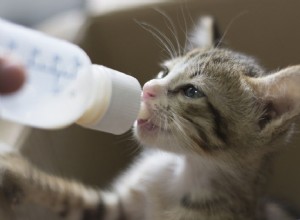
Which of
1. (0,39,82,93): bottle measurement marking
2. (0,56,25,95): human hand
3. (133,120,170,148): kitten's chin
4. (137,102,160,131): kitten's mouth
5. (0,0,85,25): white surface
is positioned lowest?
(0,0,85,25): white surface

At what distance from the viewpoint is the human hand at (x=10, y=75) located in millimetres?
760

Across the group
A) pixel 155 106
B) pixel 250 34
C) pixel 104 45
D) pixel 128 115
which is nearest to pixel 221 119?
pixel 155 106

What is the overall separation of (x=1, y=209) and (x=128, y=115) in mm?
→ 338

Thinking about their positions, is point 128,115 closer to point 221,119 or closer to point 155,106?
point 155,106

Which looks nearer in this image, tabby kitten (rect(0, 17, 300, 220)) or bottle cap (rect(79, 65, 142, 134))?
bottle cap (rect(79, 65, 142, 134))

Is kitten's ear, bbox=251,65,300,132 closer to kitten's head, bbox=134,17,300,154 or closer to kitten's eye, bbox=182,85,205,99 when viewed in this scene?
kitten's head, bbox=134,17,300,154

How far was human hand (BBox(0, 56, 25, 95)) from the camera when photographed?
760mm

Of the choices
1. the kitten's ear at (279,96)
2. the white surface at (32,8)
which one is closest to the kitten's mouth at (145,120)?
the kitten's ear at (279,96)

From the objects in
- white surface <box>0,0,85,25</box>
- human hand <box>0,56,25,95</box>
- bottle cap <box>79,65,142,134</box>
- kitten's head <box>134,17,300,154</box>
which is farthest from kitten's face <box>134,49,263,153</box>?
white surface <box>0,0,85,25</box>

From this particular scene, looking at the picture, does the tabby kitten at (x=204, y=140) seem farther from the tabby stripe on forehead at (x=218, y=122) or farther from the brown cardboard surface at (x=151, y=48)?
the brown cardboard surface at (x=151, y=48)

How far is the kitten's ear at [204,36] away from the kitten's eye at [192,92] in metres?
0.22

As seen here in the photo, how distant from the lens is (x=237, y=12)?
1503 millimetres

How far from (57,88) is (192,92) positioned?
333mm

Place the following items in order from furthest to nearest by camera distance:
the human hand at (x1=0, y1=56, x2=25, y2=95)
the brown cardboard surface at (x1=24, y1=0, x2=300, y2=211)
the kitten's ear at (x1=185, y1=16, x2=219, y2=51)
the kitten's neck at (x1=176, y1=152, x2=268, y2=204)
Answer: the brown cardboard surface at (x1=24, y1=0, x2=300, y2=211)
the kitten's ear at (x1=185, y1=16, x2=219, y2=51)
the kitten's neck at (x1=176, y1=152, x2=268, y2=204)
the human hand at (x1=0, y1=56, x2=25, y2=95)
